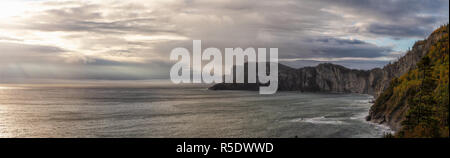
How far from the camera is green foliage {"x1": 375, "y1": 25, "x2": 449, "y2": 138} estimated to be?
47.1 metres

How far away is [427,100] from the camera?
48.1 metres

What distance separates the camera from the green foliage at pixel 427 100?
155 feet

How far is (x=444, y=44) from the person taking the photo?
73375mm
